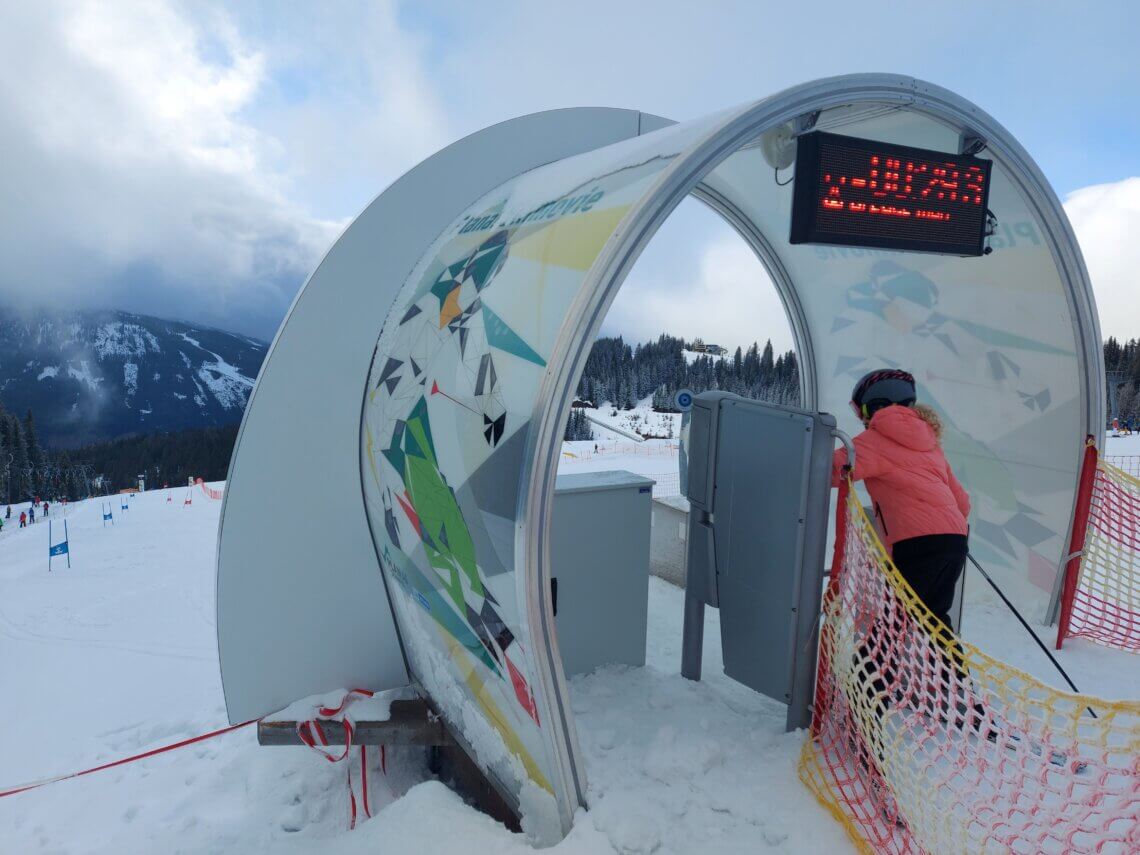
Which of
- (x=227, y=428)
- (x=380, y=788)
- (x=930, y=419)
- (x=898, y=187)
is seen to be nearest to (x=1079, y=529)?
(x=930, y=419)

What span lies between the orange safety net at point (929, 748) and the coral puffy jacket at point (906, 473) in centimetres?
27

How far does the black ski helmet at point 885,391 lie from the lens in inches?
143

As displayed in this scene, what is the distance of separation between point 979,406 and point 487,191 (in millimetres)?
4545

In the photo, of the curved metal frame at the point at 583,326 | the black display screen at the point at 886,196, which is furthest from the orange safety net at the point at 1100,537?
the curved metal frame at the point at 583,326

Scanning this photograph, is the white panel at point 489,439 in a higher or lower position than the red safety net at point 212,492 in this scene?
higher

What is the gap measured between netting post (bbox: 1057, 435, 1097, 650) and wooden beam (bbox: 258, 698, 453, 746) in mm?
4655

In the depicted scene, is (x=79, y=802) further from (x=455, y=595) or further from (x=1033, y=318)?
(x=1033, y=318)

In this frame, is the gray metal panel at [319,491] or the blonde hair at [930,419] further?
the gray metal panel at [319,491]

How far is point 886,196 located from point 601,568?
2840 mm

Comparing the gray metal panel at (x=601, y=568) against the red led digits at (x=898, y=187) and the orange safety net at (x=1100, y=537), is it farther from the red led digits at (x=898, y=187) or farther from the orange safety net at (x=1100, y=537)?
the orange safety net at (x=1100, y=537)

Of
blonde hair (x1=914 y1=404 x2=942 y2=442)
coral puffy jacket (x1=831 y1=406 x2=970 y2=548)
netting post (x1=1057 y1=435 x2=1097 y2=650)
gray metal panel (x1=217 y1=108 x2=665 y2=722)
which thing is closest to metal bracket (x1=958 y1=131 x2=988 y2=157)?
blonde hair (x1=914 y1=404 x2=942 y2=442)

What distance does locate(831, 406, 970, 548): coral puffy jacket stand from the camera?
11.4 feet

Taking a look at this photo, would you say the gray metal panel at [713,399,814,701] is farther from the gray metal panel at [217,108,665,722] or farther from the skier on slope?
the gray metal panel at [217,108,665,722]

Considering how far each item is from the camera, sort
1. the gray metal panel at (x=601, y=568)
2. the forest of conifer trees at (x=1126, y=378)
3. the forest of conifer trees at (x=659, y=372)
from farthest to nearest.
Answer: the forest of conifer trees at (x=659, y=372) < the forest of conifer trees at (x=1126, y=378) < the gray metal panel at (x=601, y=568)
